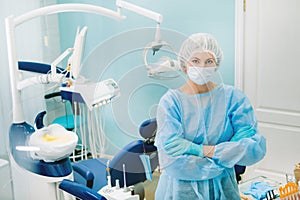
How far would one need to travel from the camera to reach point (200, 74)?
155 cm

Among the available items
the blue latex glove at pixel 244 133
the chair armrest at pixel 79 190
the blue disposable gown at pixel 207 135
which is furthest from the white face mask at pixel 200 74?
the chair armrest at pixel 79 190

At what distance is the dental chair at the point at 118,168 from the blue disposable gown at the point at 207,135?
0.14 m

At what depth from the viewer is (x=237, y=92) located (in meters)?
1.59

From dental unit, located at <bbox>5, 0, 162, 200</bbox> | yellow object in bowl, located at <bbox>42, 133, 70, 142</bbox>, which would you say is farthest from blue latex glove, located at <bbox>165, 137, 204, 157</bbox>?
yellow object in bowl, located at <bbox>42, 133, 70, 142</bbox>

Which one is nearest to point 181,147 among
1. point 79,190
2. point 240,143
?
point 240,143

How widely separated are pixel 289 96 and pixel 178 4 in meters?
0.99

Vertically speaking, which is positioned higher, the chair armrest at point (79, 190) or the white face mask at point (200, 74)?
the white face mask at point (200, 74)

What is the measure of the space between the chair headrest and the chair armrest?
0.31 m

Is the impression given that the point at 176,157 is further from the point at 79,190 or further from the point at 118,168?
the point at 118,168

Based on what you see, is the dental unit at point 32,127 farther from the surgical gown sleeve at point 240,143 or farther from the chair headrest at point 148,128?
Answer: the surgical gown sleeve at point 240,143

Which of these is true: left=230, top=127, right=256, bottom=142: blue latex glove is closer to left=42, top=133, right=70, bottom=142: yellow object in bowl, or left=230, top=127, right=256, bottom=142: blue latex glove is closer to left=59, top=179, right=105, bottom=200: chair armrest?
left=59, top=179, right=105, bottom=200: chair armrest

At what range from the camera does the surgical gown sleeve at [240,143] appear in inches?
→ 60.0

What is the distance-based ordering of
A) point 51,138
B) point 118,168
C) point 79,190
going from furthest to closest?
point 118,168, point 51,138, point 79,190

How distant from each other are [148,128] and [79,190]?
0.37 meters
